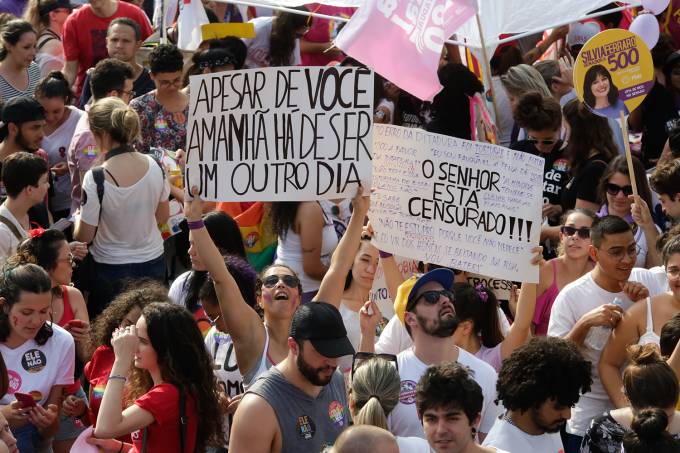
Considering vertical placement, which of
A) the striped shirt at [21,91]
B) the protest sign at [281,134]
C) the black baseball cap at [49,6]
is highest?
the black baseball cap at [49,6]

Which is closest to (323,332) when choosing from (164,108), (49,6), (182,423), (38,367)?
(182,423)

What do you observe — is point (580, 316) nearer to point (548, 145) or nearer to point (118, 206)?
point (548, 145)

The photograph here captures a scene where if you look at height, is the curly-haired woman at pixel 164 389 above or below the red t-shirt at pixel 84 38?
below

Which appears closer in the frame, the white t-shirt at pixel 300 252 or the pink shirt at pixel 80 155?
the white t-shirt at pixel 300 252

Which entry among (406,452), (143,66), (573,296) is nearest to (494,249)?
(573,296)

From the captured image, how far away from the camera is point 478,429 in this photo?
6211 mm

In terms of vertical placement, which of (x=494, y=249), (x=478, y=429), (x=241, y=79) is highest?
(x=241, y=79)

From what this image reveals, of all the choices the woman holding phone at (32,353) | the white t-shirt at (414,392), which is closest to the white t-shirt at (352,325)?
the white t-shirt at (414,392)

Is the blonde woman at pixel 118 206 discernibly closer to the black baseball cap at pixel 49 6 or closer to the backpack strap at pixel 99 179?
the backpack strap at pixel 99 179

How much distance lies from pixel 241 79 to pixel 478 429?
217cm

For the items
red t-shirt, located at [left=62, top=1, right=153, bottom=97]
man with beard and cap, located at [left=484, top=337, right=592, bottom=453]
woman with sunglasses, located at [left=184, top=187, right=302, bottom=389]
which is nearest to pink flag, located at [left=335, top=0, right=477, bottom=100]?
woman with sunglasses, located at [left=184, top=187, right=302, bottom=389]

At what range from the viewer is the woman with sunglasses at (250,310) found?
20.0 ft

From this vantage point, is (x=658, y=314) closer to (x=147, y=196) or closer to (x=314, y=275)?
(x=314, y=275)

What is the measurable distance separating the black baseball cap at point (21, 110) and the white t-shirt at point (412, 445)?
5053 mm
